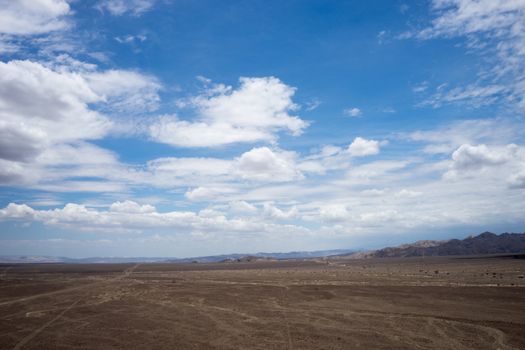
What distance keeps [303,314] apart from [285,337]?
20.8 ft

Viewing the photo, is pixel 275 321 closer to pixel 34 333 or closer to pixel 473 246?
pixel 34 333

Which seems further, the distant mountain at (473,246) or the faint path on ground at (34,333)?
the distant mountain at (473,246)

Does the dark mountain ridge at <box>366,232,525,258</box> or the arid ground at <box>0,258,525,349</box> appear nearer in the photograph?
the arid ground at <box>0,258,525,349</box>

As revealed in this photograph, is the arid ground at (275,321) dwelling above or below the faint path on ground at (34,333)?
below

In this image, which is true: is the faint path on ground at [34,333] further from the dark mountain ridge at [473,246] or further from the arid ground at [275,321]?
the dark mountain ridge at [473,246]

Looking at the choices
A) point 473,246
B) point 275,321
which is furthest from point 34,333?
point 473,246

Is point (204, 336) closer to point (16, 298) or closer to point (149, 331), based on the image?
point (149, 331)

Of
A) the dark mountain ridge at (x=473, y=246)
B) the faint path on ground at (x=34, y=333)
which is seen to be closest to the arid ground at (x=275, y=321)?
the faint path on ground at (x=34, y=333)

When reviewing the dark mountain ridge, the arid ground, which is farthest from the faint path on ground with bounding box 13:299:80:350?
the dark mountain ridge

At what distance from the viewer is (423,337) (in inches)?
665

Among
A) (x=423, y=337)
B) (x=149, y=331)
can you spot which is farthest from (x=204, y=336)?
(x=423, y=337)

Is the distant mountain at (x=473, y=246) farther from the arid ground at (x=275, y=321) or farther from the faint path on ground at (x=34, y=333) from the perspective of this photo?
the faint path on ground at (x=34, y=333)

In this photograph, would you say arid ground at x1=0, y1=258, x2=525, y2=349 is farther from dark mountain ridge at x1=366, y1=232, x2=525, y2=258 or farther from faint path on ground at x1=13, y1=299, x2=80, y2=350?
dark mountain ridge at x1=366, y1=232, x2=525, y2=258

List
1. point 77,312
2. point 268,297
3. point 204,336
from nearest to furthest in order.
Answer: point 204,336, point 77,312, point 268,297
